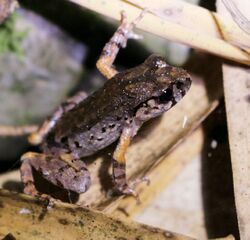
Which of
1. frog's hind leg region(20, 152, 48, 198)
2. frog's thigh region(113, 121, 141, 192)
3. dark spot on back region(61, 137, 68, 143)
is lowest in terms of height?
frog's hind leg region(20, 152, 48, 198)

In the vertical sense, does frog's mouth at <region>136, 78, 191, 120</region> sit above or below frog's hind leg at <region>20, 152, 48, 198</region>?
above

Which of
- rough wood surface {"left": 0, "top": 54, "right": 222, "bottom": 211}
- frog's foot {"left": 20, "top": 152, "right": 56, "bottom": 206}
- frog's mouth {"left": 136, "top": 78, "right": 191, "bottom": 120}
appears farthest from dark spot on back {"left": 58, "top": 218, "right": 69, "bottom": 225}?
frog's mouth {"left": 136, "top": 78, "right": 191, "bottom": 120}

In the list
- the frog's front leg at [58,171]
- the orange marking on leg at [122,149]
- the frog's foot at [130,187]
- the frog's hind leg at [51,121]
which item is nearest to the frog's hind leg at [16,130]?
the frog's hind leg at [51,121]

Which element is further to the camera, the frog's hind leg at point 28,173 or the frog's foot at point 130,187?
the frog's foot at point 130,187

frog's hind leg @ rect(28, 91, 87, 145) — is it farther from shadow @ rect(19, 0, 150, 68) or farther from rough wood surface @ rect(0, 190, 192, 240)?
rough wood surface @ rect(0, 190, 192, 240)

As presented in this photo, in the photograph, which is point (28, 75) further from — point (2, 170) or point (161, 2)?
point (161, 2)

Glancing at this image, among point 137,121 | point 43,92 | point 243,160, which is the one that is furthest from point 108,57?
point 243,160

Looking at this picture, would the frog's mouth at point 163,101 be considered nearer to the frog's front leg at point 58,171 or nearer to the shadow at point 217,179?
the shadow at point 217,179
